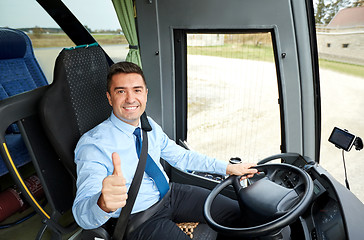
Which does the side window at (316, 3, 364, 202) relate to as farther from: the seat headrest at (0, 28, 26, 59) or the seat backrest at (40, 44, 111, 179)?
the seat headrest at (0, 28, 26, 59)

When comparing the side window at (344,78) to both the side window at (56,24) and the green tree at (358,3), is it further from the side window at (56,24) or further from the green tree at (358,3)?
the side window at (56,24)

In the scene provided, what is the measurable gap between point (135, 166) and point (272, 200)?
0.74m

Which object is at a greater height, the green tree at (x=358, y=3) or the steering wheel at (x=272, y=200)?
the green tree at (x=358, y=3)

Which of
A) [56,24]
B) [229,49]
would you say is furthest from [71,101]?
[56,24]

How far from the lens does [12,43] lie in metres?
2.67

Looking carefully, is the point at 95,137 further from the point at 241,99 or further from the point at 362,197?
the point at 362,197

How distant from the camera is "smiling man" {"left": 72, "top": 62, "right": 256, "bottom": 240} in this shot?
118 cm

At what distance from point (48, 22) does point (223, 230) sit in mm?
3146

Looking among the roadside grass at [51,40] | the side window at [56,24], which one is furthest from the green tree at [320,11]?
the roadside grass at [51,40]

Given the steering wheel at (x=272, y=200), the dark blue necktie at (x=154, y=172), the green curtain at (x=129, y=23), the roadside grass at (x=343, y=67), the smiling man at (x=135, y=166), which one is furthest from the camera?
the green curtain at (x=129, y=23)

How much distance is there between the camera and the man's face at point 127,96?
4.44 ft

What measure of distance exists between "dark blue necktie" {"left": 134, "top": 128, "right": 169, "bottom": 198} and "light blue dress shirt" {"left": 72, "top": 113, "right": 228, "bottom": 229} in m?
0.03

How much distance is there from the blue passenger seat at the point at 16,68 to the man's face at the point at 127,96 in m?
1.58

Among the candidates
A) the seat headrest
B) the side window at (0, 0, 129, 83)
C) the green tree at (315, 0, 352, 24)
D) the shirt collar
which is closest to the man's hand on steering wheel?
the shirt collar
